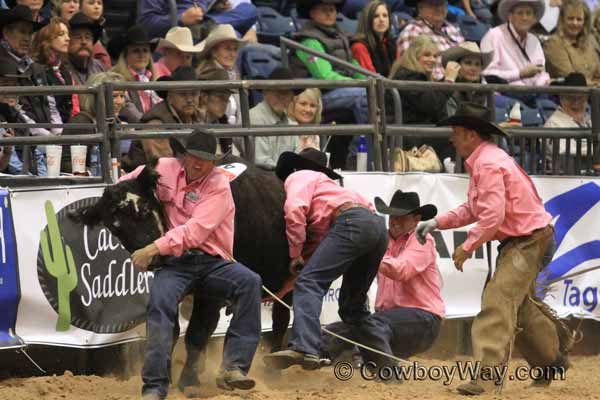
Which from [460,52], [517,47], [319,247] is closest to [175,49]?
[460,52]

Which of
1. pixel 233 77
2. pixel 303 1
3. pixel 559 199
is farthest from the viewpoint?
pixel 303 1

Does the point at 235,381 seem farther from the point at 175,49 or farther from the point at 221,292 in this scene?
the point at 175,49

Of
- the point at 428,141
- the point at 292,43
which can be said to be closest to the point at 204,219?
the point at 428,141

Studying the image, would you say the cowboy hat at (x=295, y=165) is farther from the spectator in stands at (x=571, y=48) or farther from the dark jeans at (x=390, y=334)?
the spectator in stands at (x=571, y=48)

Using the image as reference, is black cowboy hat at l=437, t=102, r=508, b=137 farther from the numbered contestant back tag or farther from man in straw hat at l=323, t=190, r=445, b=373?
the numbered contestant back tag

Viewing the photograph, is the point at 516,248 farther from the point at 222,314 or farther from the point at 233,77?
the point at 233,77

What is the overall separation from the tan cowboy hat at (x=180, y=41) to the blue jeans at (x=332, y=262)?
11.3ft

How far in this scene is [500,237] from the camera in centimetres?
798

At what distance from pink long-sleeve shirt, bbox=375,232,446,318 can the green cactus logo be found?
211cm

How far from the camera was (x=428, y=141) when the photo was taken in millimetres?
10508

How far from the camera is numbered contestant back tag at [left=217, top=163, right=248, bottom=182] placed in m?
7.75

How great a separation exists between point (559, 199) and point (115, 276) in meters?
3.96

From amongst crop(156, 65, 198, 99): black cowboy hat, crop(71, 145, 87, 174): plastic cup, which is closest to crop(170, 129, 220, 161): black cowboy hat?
crop(71, 145, 87, 174): plastic cup

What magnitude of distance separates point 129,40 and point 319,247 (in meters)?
3.27
